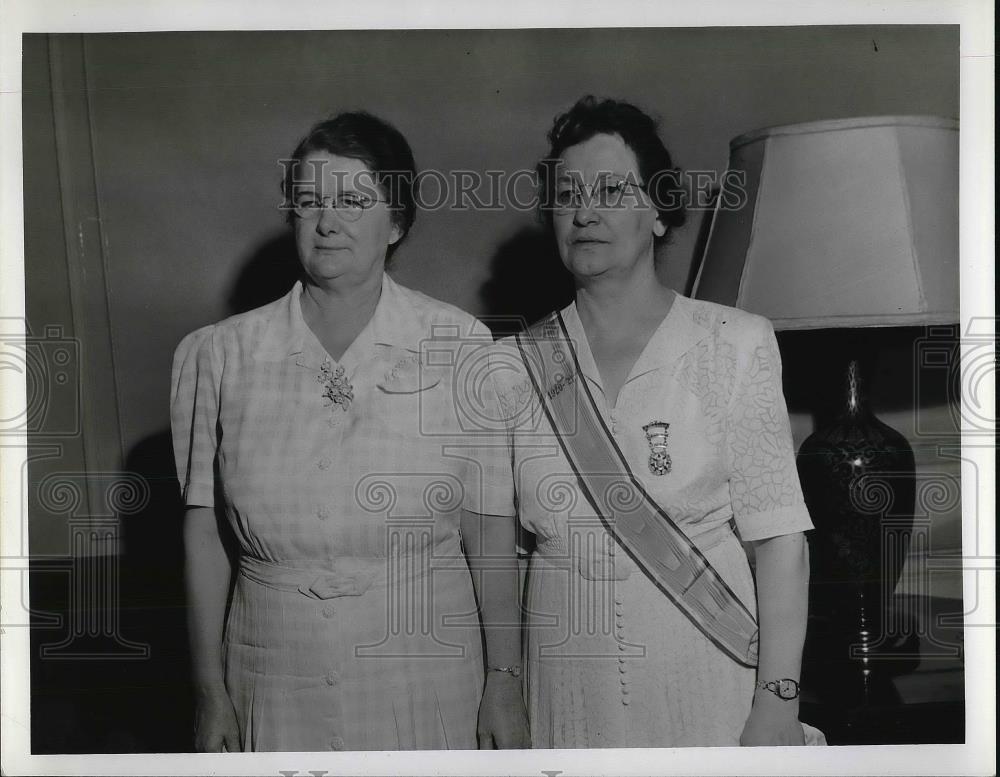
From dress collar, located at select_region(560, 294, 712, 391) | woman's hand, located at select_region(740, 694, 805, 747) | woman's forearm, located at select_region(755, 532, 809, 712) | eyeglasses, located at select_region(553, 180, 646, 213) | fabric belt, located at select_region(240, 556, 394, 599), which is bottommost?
woman's hand, located at select_region(740, 694, 805, 747)

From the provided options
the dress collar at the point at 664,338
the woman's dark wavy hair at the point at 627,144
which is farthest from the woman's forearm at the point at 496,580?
the woman's dark wavy hair at the point at 627,144

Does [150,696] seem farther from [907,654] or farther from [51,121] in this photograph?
[907,654]

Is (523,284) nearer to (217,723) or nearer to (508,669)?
(508,669)

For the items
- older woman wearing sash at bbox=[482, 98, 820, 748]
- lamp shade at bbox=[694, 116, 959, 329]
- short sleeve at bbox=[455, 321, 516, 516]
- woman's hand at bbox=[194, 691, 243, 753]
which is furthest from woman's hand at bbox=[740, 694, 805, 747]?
woman's hand at bbox=[194, 691, 243, 753]

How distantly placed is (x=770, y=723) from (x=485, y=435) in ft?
2.14

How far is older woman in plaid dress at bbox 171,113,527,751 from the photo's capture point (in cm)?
147

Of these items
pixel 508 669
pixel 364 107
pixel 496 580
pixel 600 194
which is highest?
pixel 364 107

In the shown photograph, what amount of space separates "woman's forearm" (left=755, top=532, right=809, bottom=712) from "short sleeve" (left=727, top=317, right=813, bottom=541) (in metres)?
0.03

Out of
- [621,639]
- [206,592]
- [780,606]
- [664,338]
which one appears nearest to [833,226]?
[664,338]

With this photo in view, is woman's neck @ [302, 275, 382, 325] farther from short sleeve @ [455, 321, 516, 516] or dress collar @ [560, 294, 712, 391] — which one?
dress collar @ [560, 294, 712, 391]

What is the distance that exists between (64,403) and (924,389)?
1.43 meters

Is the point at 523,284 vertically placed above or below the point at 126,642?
above

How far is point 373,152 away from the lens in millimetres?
1502

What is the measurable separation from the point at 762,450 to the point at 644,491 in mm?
199
